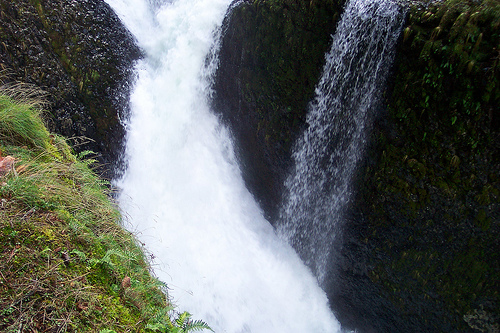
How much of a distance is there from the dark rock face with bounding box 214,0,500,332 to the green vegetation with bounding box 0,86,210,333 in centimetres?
318

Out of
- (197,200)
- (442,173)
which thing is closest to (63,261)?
(442,173)

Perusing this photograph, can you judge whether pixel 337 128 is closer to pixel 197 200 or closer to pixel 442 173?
pixel 442 173

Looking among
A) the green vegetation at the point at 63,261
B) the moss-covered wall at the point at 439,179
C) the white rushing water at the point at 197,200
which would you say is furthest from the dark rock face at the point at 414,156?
the green vegetation at the point at 63,261

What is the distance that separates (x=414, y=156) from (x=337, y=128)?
1.09 metres

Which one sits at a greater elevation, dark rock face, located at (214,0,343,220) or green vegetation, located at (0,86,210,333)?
dark rock face, located at (214,0,343,220)

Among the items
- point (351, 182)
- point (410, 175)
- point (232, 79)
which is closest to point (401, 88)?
point (410, 175)

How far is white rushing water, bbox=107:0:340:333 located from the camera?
4781 mm

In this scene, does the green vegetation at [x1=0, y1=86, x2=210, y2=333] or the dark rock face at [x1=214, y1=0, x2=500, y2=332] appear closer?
the green vegetation at [x1=0, y1=86, x2=210, y2=333]

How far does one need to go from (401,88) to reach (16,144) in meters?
4.11

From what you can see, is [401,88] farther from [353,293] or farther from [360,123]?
[353,293]

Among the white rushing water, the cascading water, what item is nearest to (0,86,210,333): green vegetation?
the white rushing water

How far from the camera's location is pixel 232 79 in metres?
5.85

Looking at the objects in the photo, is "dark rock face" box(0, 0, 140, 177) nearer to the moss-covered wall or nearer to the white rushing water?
the white rushing water

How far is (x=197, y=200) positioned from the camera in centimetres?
574
